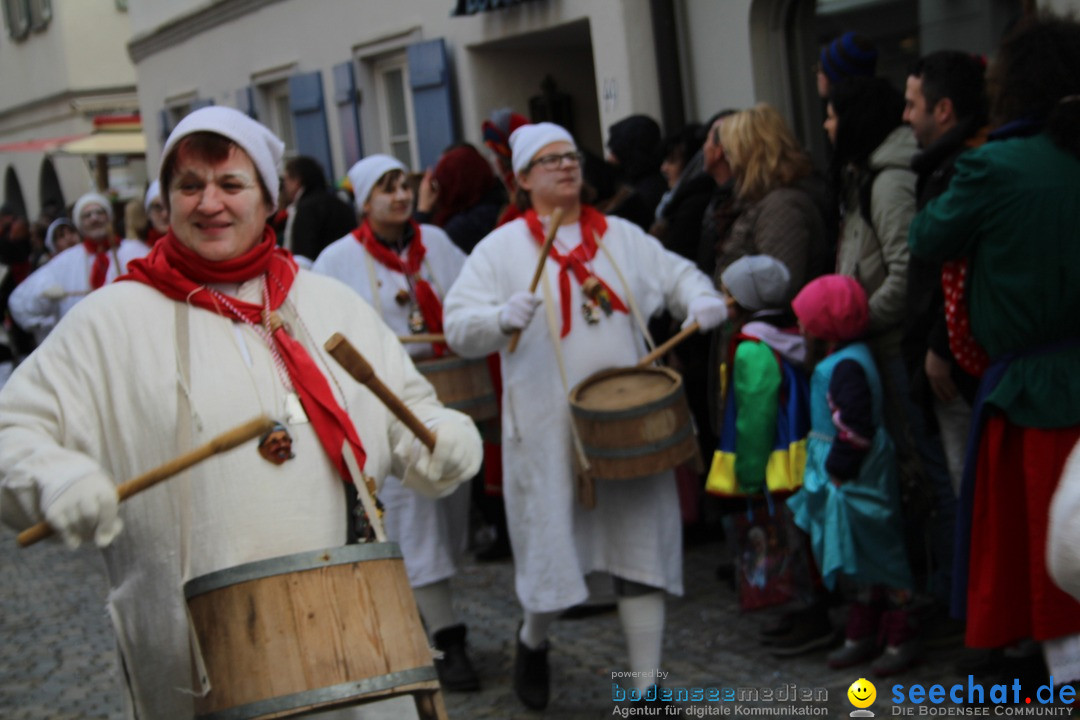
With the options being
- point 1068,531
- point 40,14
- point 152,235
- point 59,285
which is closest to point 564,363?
point 1068,531

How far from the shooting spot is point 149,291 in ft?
10.5

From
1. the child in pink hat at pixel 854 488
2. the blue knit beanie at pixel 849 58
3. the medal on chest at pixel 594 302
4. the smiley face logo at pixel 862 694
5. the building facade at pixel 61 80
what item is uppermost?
the building facade at pixel 61 80

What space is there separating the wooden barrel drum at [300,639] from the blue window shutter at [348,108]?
36.6 feet

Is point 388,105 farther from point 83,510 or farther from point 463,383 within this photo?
point 83,510

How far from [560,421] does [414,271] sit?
4.55 ft

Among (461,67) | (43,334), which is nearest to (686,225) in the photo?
(461,67)

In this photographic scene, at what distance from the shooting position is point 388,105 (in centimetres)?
1352

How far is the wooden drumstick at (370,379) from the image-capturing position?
2.95 meters

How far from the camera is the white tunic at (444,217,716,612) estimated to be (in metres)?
5.08

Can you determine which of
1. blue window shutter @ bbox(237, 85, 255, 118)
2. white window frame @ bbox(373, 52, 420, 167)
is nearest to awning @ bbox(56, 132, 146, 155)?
blue window shutter @ bbox(237, 85, 255, 118)

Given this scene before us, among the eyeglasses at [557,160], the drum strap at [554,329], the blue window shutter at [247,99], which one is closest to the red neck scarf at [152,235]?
the eyeglasses at [557,160]

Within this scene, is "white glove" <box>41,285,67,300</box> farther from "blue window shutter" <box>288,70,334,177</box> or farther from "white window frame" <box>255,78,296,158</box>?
"white window frame" <box>255,78,296,158</box>

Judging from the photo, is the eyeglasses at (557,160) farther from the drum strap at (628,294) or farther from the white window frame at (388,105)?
the white window frame at (388,105)

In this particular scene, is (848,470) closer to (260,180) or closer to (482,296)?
(482,296)
